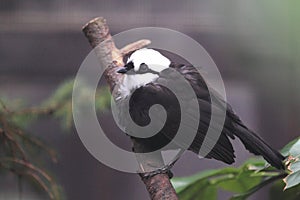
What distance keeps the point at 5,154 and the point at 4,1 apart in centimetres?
100

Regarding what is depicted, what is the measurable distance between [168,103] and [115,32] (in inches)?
46.0

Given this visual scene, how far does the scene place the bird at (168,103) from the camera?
1.65m

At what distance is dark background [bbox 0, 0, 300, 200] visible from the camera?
2855 mm

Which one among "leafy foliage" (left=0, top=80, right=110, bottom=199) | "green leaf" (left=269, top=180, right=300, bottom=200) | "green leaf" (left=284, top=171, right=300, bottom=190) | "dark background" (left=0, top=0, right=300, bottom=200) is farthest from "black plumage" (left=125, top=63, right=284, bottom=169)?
"dark background" (left=0, top=0, right=300, bottom=200)

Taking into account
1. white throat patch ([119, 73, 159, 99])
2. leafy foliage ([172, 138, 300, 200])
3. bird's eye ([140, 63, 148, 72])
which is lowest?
leafy foliage ([172, 138, 300, 200])

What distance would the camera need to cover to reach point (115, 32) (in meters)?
2.83

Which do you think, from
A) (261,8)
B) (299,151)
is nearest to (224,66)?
(261,8)

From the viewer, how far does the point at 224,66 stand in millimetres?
2912

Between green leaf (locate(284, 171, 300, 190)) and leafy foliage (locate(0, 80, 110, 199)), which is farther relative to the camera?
leafy foliage (locate(0, 80, 110, 199))

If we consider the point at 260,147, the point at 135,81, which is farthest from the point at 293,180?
the point at 135,81

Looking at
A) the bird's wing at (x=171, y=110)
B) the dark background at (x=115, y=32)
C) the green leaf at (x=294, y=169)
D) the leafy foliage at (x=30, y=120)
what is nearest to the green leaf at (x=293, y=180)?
the green leaf at (x=294, y=169)

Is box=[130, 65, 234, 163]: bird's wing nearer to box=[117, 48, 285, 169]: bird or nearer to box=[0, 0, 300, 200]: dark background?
box=[117, 48, 285, 169]: bird

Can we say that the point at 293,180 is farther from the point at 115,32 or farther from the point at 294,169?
the point at 115,32

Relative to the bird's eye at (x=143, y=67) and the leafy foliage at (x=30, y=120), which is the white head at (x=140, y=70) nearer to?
the bird's eye at (x=143, y=67)
